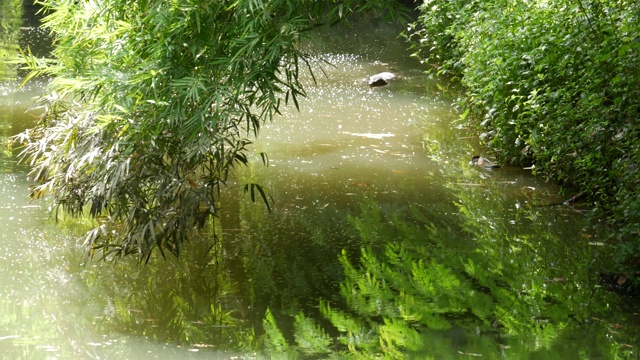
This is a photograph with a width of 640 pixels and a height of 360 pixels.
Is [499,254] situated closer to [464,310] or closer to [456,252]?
[456,252]

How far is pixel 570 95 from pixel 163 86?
9.05ft

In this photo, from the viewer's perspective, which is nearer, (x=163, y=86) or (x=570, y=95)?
(x=163, y=86)

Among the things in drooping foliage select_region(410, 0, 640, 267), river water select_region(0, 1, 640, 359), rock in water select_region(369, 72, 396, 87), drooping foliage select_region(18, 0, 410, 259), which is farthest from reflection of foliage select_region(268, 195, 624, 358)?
rock in water select_region(369, 72, 396, 87)

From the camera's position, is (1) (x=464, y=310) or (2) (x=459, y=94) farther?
(2) (x=459, y=94)

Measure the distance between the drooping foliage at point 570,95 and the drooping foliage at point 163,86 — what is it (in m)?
1.61

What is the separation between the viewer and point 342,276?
4785 millimetres

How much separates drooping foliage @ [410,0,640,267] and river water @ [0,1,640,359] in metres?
0.27

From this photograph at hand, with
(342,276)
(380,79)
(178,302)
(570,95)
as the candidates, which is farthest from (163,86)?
(380,79)

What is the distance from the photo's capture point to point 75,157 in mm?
4891

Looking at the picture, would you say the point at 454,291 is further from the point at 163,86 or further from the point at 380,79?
the point at 380,79

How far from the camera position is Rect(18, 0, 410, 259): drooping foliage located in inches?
173

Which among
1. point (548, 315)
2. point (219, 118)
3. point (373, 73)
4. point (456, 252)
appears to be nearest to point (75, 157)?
point (219, 118)

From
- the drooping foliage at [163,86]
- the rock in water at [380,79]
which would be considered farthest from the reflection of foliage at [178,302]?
the rock in water at [380,79]

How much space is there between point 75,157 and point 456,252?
2.27 meters
